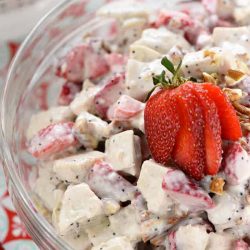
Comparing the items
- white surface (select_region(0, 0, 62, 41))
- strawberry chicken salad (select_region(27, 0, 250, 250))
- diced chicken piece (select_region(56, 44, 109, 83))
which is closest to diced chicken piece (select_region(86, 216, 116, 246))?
strawberry chicken salad (select_region(27, 0, 250, 250))

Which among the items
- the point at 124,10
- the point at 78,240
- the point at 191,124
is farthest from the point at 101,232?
the point at 124,10

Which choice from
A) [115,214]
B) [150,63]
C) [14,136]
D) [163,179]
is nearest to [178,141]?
[163,179]

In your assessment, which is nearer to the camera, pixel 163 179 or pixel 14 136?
pixel 163 179

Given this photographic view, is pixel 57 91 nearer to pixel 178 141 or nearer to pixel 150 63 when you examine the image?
pixel 150 63

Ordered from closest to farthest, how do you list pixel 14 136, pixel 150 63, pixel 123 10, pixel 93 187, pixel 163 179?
pixel 163 179 < pixel 93 187 < pixel 150 63 < pixel 14 136 < pixel 123 10

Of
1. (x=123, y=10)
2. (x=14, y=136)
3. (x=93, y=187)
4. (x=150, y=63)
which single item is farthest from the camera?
(x=123, y=10)

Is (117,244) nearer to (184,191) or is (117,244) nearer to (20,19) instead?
(184,191)

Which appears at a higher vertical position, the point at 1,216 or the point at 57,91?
the point at 57,91

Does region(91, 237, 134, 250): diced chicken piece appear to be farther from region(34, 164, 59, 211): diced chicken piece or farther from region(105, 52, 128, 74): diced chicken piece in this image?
region(105, 52, 128, 74): diced chicken piece

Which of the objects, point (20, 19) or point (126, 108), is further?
point (20, 19)
